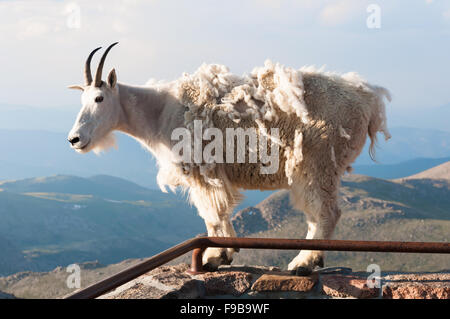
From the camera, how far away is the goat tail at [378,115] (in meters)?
5.99

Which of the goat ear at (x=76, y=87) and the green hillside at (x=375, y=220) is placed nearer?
the goat ear at (x=76, y=87)

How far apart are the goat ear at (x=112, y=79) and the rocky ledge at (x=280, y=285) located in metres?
2.24

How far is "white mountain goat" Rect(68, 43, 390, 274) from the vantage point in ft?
18.5

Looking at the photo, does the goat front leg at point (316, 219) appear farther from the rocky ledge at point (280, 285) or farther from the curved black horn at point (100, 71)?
the curved black horn at point (100, 71)

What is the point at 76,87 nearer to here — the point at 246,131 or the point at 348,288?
the point at 246,131

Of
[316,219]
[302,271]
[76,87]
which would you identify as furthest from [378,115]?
[76,87]

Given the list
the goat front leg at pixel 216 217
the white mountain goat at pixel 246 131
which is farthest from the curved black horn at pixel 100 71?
the goat front leg at pixel 216 217

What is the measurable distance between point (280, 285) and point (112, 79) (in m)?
3.05

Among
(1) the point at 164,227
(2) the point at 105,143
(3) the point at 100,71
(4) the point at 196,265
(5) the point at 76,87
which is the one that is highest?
(3) the point at 100,71

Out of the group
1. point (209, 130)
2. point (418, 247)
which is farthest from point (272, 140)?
point (418, 247)

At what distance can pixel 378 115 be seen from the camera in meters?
6.01

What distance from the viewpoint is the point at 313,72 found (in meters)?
6.09

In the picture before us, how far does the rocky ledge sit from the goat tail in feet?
5.74
